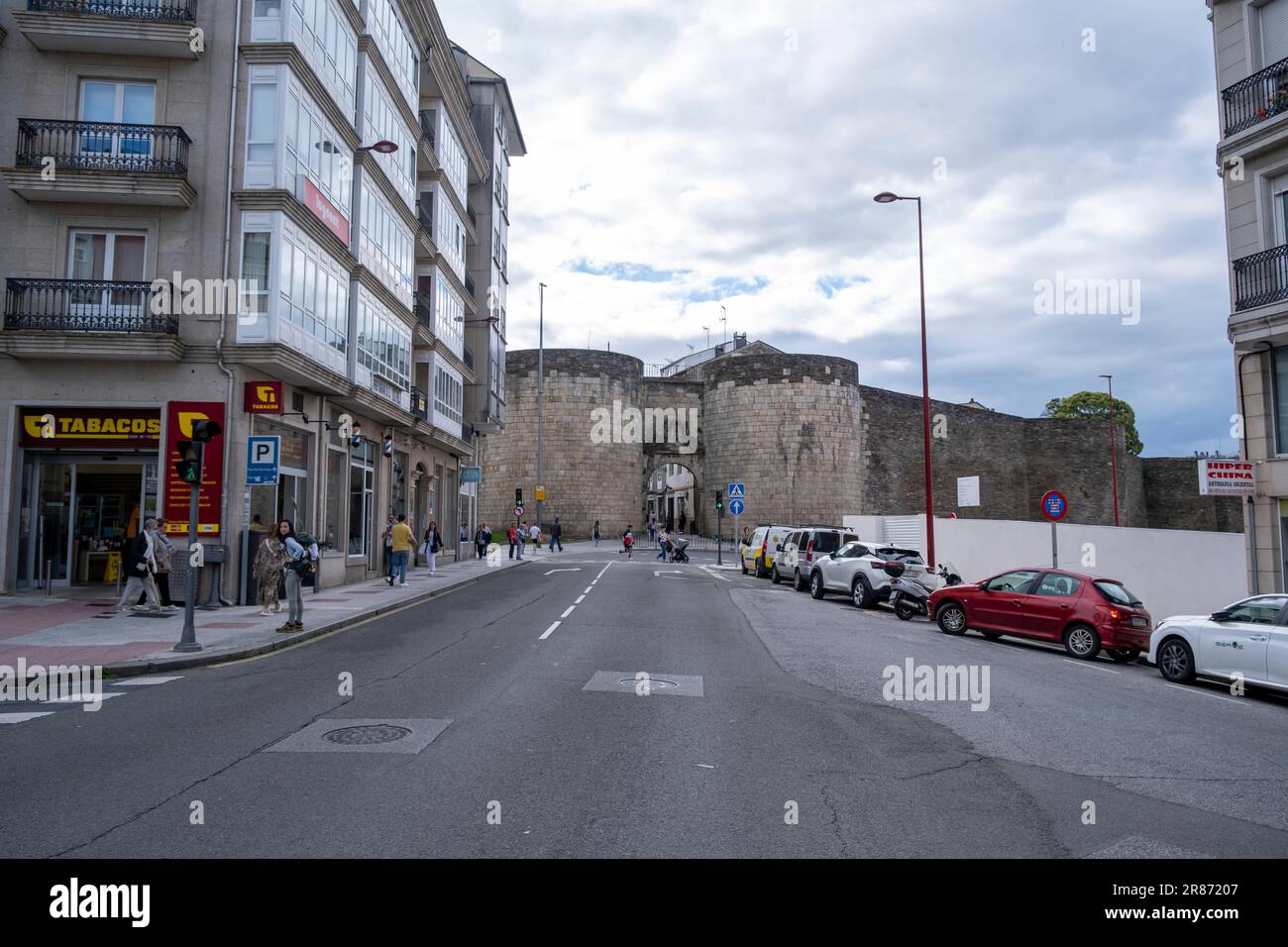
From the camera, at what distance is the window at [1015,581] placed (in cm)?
1563

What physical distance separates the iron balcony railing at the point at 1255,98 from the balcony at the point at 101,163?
68.7 ft

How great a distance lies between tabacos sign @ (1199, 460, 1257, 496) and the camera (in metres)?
17.4

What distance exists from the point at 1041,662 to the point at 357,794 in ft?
35.6

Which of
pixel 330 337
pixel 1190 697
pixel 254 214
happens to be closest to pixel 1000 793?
pixel 1190 697

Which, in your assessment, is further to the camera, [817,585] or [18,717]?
[817,585]

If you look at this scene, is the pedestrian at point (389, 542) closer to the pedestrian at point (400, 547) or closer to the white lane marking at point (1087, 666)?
the pedestrian at point (400, 547)

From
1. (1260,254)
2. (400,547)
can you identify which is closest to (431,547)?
(400,547)

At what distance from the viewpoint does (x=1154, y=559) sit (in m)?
19.2

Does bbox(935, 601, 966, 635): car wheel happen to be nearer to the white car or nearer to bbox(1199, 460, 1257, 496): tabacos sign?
the white car

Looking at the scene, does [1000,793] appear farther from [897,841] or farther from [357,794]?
[357,794]

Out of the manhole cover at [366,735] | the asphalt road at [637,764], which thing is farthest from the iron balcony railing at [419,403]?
the manhole cover at [366,735]

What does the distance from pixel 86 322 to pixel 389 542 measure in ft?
34.0

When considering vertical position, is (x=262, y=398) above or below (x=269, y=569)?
above

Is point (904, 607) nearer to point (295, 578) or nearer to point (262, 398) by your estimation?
point (295, 578)
